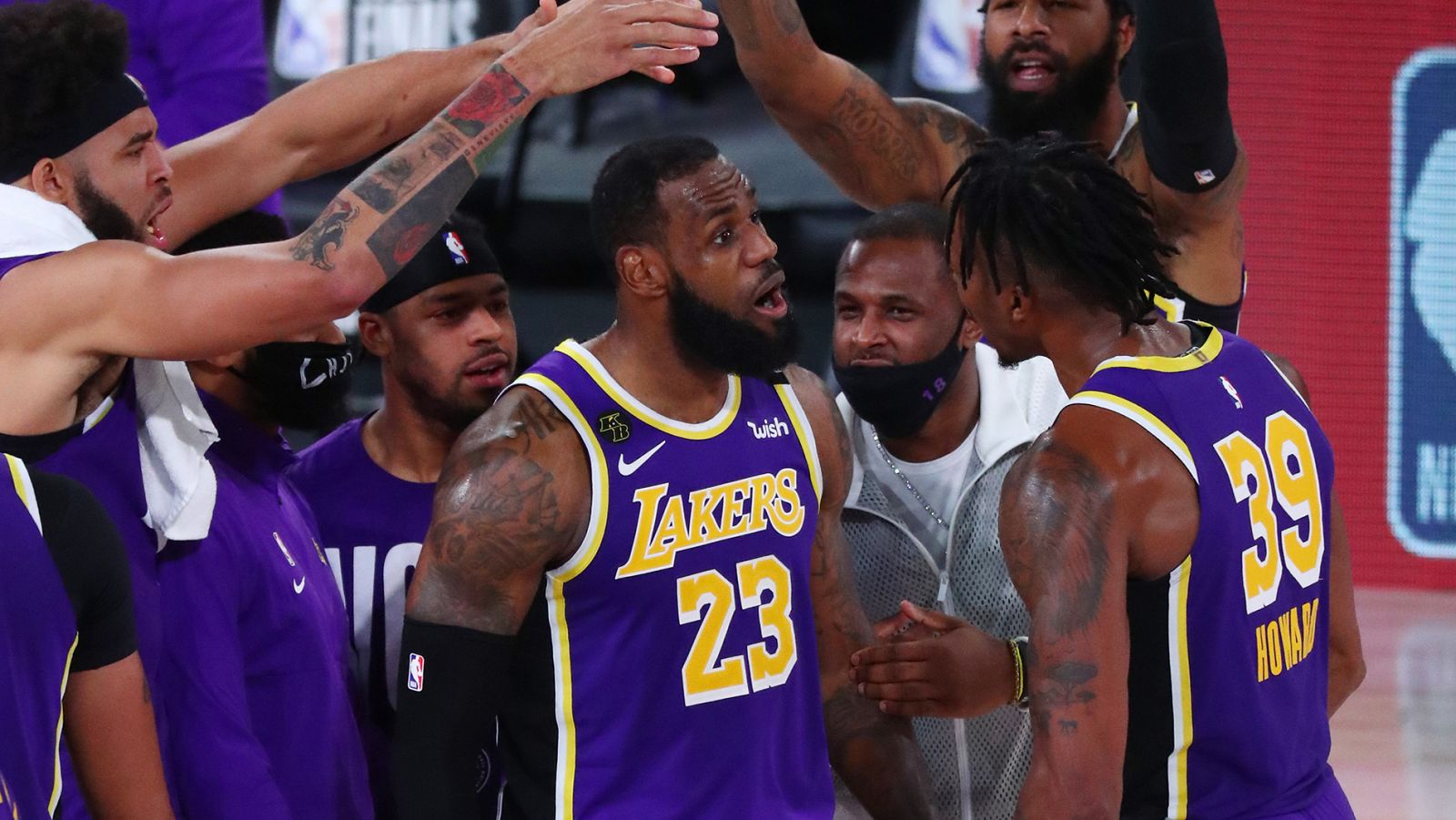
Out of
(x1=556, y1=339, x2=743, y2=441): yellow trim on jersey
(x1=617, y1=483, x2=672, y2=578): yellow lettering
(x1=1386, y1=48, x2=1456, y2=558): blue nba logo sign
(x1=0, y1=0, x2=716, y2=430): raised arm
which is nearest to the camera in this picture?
(x1=0, y1=0, x2=716, y2=430): raised arm

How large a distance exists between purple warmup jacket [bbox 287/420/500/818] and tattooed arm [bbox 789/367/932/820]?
709 millimetres

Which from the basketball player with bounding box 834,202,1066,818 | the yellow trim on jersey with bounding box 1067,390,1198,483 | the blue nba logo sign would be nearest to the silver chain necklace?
the basketball player with bounding box 834,202,1066,818

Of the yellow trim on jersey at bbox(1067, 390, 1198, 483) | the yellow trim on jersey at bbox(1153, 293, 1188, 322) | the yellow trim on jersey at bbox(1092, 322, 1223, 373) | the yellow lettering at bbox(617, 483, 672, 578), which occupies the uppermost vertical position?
the yellow trim on jersey at bbox(1092, 322, 1223, 373)

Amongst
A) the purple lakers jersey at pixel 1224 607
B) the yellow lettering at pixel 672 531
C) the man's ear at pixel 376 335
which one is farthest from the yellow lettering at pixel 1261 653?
the man's ear at pixel 376 335

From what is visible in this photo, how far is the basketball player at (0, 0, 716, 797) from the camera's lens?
2.17 meters

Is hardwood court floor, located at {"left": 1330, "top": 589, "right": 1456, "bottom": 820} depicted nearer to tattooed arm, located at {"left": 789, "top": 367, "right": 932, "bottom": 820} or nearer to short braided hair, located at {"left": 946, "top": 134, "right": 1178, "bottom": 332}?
tattooed arm, located at {"left": 789, "top": 367, "right": 932, "bottom": 820}

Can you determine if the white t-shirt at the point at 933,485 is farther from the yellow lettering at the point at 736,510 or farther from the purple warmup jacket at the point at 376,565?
the purple warmup jacket at the point at 376,565

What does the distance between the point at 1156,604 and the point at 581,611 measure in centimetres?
87

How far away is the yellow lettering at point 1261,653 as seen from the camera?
94.3 inches

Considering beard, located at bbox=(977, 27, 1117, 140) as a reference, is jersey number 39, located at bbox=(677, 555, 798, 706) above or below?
below

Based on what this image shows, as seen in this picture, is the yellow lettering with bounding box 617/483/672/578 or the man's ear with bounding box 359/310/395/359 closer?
the yellow lettering with bounding box 617/483/672/578

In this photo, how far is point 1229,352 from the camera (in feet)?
8.27

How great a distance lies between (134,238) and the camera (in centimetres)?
241

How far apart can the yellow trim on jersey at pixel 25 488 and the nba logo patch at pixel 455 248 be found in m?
1.41
